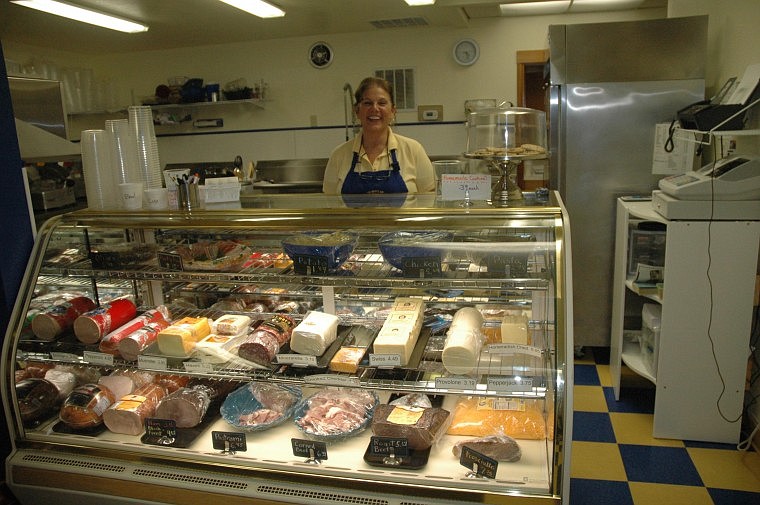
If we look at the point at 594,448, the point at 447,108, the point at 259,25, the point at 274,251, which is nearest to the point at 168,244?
the point at 274,251

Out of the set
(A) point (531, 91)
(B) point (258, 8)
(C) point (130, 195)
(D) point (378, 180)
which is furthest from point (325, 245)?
(A) point (531, 91)

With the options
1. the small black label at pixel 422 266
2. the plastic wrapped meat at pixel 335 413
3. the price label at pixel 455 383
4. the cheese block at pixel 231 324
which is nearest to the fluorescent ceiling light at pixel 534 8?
the small black label at pixel 422 266

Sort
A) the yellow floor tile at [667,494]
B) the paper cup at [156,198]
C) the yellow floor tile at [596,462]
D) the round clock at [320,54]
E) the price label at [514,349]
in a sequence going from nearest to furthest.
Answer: the price label at [514,349], the paper cup at [156,198], the yellow floor tile at [667,494], the yellow floor tile at [596,462], the round clock at [320,54]

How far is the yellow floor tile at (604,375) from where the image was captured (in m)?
4.08

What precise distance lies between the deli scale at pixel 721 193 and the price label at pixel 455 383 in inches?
72.2

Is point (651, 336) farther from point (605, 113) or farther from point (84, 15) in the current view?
point (84, 15)

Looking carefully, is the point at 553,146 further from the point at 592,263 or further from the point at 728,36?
the point at 728,36

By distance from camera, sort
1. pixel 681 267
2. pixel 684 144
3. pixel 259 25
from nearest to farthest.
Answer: pixel 681 267 → pixel 684 144 → pixel 259 25

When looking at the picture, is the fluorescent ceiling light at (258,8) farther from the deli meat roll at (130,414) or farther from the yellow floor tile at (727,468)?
the yellow floor tile at (727,468)

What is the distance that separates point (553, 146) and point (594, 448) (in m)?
2.26

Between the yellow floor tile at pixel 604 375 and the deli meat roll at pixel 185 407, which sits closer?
the deli meat roll at pixel 185 407

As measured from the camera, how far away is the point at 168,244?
103 inches

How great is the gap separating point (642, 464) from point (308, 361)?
6.78 feet

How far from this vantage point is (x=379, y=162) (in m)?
3.85
